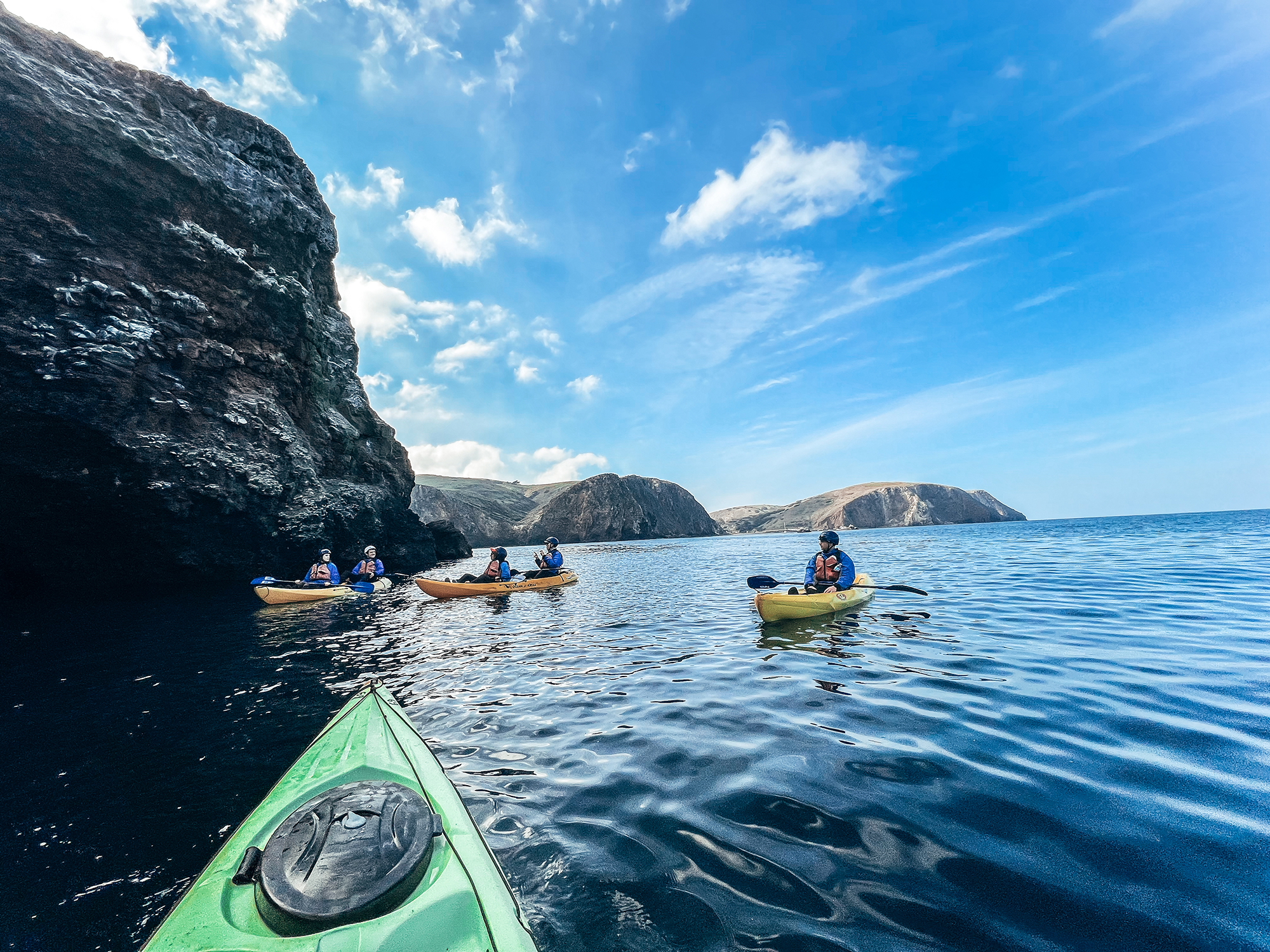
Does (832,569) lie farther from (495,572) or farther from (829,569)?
(495,572)

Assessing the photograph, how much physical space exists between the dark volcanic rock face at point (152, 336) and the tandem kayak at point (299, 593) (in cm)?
538

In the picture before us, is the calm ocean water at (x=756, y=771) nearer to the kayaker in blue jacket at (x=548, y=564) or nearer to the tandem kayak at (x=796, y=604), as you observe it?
the tandem kayak at (x=796, y=604)

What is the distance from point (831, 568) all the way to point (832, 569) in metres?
0.04

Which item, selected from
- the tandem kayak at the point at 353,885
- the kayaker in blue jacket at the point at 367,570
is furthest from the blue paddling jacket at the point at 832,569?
the kayaker in blue jacket at the point at 367,570

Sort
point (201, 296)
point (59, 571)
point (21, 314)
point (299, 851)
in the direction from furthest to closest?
point (201, 296) < point (59, 571) < point (21, 314) < point (299, 851)

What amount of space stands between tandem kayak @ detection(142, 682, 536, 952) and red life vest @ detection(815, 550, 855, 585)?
10.9m

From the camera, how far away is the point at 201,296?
20.0 m

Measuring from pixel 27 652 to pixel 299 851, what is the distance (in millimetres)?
13465

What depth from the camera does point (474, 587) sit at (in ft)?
58.1

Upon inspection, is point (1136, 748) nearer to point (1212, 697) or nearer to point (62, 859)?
point (1212, 697)

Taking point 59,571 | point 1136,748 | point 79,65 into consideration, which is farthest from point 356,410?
point 1136,748

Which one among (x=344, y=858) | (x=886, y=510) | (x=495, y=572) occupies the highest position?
(x=886, y=510)

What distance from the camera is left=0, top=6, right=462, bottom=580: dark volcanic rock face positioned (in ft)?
48.4

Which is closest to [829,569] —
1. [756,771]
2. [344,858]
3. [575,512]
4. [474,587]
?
[756,771]
